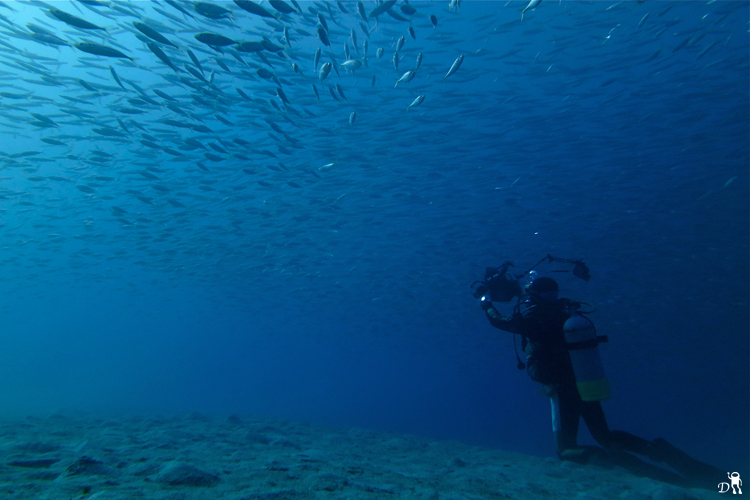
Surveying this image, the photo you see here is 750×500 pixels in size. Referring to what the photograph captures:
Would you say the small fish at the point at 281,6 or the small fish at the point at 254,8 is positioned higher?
the small fish at the point at 281,6

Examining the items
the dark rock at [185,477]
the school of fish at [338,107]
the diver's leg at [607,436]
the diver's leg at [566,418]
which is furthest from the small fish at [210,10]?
the diver's leg at [607,436]

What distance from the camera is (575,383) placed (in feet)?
14.7

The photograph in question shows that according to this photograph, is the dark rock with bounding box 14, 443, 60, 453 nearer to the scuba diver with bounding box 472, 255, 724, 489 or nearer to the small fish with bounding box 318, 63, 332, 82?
the scuba diver with bounding box 472, 255, 724, 489

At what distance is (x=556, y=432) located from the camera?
4.55m

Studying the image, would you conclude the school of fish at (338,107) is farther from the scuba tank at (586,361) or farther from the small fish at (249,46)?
the scuba tank at (586,361)

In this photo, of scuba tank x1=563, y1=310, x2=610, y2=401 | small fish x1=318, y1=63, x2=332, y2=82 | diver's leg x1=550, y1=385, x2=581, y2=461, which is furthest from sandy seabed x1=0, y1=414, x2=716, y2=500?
small fish x1=318, y1=63, x2=332, y2=82

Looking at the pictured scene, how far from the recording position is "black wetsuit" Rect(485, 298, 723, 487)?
4.10 m

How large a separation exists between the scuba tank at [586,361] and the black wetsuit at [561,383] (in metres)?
0.30

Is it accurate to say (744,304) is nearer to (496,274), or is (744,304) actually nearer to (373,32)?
(496,274)

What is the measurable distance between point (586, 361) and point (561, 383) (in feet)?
1.86

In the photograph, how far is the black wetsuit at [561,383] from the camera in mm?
4098

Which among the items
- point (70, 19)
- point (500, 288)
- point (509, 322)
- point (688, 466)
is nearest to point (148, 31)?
point (70, 19)

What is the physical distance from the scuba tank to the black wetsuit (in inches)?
11.7

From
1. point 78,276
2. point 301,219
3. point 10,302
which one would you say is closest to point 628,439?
point 301,219
